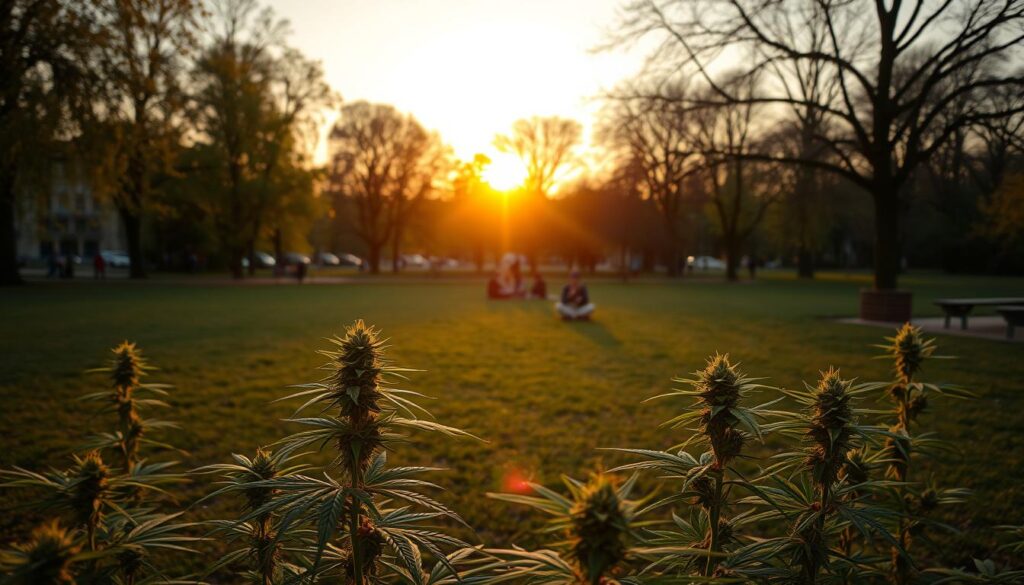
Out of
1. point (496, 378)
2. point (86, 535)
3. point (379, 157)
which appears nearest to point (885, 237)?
point (496, 378)

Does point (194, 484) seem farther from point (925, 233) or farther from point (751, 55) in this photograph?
point (925, 233)

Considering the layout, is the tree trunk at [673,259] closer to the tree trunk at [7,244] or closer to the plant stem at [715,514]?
the tree trunk at [7,244]

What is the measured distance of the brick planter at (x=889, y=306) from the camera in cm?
1700

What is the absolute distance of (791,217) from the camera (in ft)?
132

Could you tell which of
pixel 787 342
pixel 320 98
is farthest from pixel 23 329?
pixel 320 98

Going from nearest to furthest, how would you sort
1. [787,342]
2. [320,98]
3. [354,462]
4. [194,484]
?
[354,462] < [194,484] < [787,342] < [320,98]

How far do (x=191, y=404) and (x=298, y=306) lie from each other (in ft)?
50.0

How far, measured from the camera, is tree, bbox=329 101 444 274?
57.2 m

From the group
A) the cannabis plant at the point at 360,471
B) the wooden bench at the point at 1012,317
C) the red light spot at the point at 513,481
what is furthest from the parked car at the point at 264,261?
the cannabis plant at the point at 360,471

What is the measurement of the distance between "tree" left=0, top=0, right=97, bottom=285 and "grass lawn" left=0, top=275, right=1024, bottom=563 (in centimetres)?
484

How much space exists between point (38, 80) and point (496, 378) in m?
19.5

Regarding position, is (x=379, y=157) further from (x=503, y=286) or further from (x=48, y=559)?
(x=48, y=559)

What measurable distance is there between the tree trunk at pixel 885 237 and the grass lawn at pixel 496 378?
2.25 meters

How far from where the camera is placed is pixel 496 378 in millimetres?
9453
